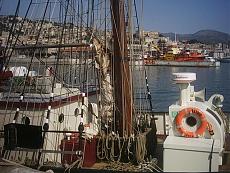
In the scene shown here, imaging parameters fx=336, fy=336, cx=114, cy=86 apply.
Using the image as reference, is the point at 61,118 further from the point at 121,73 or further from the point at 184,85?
the point at 184,85

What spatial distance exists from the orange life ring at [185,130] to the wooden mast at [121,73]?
48.8 inches

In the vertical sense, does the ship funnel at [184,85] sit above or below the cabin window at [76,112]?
above

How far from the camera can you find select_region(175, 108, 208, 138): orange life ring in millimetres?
7406

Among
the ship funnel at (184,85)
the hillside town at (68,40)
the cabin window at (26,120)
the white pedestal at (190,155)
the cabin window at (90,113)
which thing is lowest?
the white pedestal at (190,155)

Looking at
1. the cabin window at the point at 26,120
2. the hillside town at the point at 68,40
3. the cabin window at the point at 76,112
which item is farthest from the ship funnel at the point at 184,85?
the cabin window at the point at 26,120

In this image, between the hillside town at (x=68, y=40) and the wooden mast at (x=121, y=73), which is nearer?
the wooden mast at (x=121, y=73)

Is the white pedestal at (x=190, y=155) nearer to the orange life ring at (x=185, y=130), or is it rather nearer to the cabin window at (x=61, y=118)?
the orange life ring at (x=185, y=130)

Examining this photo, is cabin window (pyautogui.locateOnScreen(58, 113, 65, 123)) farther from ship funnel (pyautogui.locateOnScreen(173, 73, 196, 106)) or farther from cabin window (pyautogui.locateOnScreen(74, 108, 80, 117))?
ship funnel (pyautogui.locateOnScreen(173, 73, 196, 106))

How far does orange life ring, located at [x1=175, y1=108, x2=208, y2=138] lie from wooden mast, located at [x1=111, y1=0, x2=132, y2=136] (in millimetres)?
1240

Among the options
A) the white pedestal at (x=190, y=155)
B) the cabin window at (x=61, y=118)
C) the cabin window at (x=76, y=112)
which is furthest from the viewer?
the cabin window at (x=76, y=112)

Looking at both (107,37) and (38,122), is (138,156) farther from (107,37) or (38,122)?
(107,37)

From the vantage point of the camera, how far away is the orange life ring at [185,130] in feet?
24.3

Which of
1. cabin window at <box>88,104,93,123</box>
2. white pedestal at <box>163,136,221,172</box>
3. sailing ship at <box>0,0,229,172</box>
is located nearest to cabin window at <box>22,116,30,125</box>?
sailing ship at <box>0,0,229,172</box>

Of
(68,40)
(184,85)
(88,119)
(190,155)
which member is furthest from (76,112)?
(68,40)
